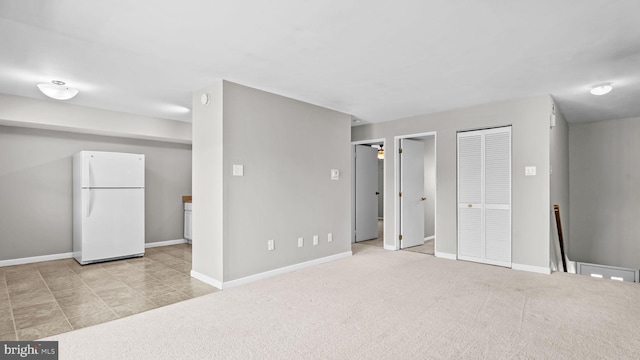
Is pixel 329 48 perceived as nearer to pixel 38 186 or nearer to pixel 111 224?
pixel 111 224

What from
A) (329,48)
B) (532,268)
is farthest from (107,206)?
(532,268)

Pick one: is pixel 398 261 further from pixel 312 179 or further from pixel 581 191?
pixel 581 191

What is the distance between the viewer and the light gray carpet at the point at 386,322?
232 cm

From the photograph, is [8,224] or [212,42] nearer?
[212,42]

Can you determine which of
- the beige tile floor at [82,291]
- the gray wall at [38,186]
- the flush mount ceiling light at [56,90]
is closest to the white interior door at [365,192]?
the beige tile floor at [82,291]

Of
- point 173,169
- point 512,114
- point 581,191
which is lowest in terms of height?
point 581,191

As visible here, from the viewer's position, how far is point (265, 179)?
4172mm

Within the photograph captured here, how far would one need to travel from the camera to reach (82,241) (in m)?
4.83

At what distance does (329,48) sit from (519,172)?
11.0ft

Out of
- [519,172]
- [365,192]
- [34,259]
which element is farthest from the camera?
[365,192]

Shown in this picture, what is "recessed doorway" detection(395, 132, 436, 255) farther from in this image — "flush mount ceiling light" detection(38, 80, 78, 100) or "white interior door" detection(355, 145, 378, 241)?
"flush mount ceiling light" detection(38, 80, 78, 100)

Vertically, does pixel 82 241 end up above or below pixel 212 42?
below

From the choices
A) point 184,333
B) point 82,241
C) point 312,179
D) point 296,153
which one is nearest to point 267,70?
point 296,153

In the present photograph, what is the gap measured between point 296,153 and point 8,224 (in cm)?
438
